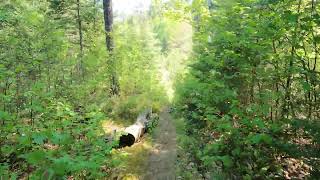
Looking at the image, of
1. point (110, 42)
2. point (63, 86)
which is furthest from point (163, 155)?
point (110, 42)

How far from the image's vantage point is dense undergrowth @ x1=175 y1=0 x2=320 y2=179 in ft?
15.8

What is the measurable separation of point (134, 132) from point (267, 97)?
4950mm

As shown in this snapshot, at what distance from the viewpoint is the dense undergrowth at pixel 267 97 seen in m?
4.80

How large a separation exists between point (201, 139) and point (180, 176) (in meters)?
1.36

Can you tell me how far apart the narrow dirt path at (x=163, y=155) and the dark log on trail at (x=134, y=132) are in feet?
1.59

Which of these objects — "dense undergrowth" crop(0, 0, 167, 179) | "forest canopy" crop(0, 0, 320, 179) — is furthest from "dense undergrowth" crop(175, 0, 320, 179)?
"dense undergrowth" crop(0, 0, 167, 179)

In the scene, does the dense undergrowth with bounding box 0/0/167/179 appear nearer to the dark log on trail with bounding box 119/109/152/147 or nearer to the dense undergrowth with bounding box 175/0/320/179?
the dark log on trail with bounding box 119/109/152/147

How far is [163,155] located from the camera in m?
8.66

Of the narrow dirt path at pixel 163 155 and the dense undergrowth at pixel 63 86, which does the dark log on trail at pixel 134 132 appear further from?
the dense undergrowth at pixel 63 86

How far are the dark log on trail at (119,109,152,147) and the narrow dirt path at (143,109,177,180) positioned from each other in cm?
48

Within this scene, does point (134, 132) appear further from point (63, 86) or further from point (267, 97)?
point (267, 97)

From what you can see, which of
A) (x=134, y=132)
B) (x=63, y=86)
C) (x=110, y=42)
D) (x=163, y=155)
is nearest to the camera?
(x=163, y=155)

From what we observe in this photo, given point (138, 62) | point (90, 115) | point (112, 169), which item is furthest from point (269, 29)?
point (138, 62)

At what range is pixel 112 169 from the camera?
23.9 feet
